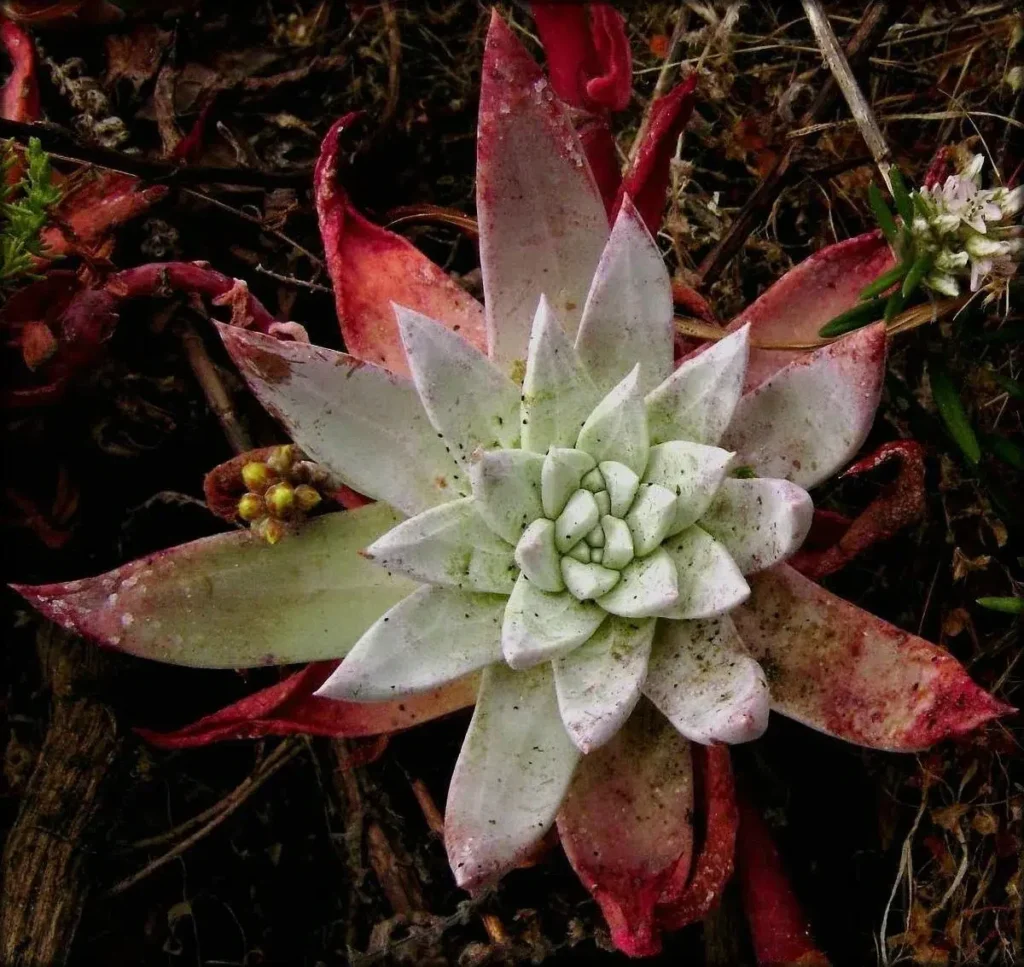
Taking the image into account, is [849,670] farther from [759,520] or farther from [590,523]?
[590,523]

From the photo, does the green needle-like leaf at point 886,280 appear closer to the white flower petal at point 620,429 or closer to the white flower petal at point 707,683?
the white flower petal at point 620,429

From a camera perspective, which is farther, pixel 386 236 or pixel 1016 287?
pixel 386 236

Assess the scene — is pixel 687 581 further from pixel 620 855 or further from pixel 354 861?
pixel 354 861

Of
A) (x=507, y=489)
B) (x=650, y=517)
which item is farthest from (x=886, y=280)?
(x=507, y=489)

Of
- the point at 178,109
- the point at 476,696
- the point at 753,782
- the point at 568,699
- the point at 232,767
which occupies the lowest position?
the point at 753,782

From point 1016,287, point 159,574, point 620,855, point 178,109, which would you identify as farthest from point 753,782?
point 178,109

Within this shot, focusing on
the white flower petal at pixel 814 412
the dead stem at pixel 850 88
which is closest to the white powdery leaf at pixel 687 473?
the white flower petal at pixel 814 412
